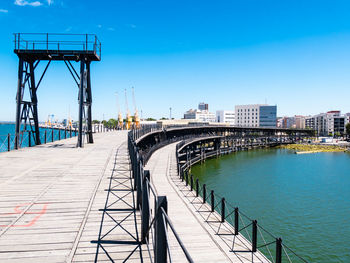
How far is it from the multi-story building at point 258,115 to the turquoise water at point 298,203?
13709cm

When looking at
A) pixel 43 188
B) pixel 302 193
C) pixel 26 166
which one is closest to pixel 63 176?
pixel 43 188

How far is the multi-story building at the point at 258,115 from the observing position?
584ft

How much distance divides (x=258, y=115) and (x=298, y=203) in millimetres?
161106

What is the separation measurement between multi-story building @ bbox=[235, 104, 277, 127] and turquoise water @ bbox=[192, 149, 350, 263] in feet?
450

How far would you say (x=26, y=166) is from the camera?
12555mm

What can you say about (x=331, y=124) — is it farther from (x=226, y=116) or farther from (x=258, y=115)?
(x=226, y=116)

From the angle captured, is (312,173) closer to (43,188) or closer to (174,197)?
(174,197)

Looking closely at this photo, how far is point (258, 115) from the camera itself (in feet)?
591

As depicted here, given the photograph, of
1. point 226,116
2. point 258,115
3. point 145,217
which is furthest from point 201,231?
point 226,116

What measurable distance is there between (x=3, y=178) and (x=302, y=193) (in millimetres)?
A: 30471

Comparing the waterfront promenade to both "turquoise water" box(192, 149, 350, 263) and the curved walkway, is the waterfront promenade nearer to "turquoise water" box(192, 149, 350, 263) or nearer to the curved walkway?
the curved walkway

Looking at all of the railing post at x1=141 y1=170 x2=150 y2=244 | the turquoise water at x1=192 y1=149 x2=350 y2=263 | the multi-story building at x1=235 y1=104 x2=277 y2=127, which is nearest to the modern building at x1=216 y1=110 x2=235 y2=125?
the multi-story building at x1=235 y1=104 x2=277 y2=127

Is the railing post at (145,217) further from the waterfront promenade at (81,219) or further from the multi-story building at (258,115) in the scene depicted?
the multi-story building at (258,115)

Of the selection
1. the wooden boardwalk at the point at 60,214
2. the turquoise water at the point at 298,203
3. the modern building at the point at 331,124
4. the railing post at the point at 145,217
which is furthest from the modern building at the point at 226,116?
the railing post at the point at 145,217
